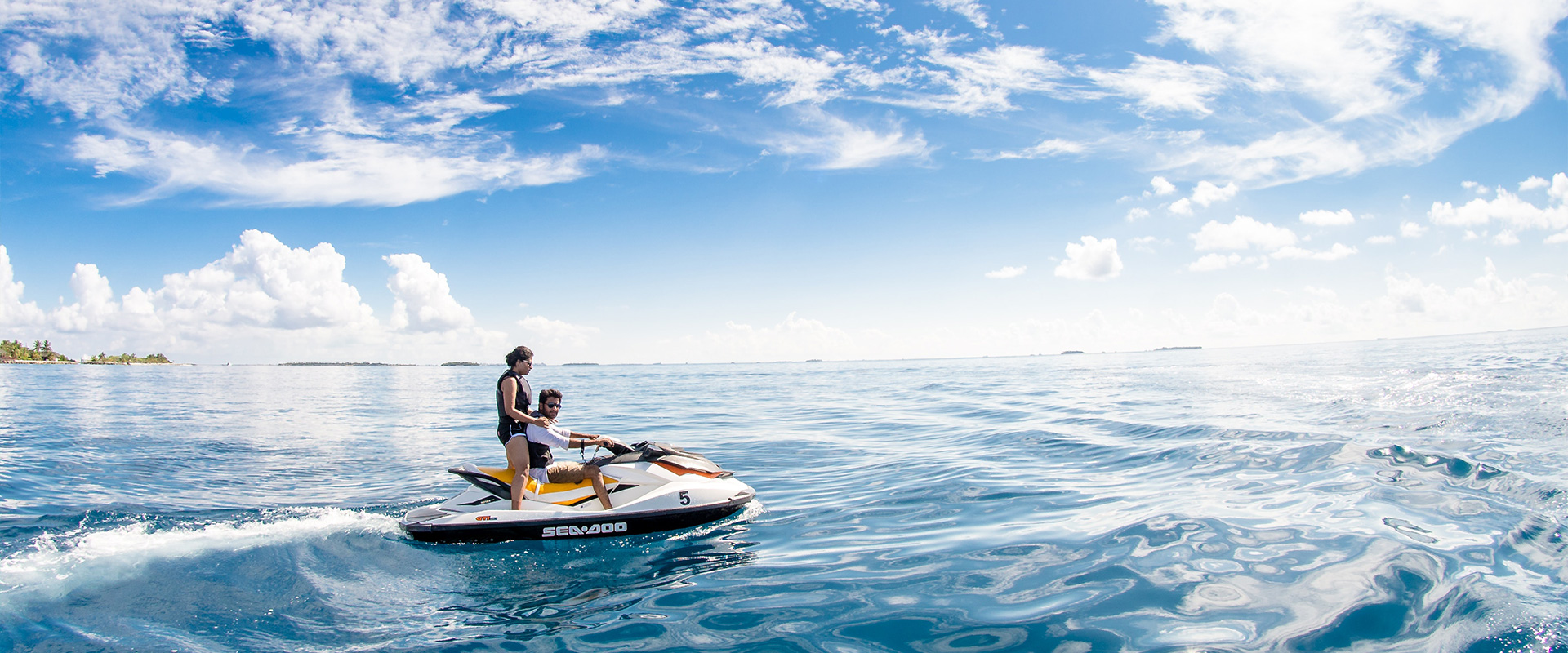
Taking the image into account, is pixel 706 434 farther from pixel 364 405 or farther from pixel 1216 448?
pixel 364 405

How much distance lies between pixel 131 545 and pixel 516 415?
461 cm

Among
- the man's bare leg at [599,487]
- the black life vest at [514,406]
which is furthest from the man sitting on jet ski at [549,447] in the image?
the black life vest at [514,406]

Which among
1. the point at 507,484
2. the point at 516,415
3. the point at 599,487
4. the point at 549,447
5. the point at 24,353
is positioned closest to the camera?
the point at 516,415

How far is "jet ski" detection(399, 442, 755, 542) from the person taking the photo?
8.45 metres

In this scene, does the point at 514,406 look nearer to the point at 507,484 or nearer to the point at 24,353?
the point at 507,484

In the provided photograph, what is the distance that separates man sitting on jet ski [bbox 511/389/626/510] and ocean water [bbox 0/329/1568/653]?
28.3 inches

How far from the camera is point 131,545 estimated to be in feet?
26.4

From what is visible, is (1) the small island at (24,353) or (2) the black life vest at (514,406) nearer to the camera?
(2) the black life vest at (514,406)

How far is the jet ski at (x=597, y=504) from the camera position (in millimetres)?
8445

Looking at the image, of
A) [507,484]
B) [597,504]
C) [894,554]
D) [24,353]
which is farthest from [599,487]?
[24,353]

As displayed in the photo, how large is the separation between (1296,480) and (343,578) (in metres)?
12.8

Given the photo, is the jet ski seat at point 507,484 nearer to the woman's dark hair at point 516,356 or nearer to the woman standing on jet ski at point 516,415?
the woman standing on jet ski at point 516,415

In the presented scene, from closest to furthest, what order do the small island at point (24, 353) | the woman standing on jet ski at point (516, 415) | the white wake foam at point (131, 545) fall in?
the white wake foam at point (131, 545)
the woman standing on jet ski at point (516, 415)
the small island at point (24, 353)

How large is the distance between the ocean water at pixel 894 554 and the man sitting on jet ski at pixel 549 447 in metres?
0.72
